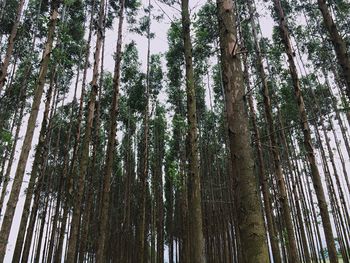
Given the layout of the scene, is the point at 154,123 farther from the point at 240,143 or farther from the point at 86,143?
the point at 240,143

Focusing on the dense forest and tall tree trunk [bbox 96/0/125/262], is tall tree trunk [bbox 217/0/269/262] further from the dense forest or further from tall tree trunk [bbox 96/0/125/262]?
tall tree trunk [bbox 96/0/125/262]

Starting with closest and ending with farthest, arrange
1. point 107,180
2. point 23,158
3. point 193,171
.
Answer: point 23,158
point 193,171
point 107,180

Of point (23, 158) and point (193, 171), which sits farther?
point (193, 171)

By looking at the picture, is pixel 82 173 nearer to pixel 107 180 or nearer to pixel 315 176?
pixel 107 180

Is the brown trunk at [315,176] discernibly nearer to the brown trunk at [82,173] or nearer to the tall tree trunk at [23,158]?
the brown trunk at [82,173]

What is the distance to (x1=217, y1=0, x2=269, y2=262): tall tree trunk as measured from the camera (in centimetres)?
196

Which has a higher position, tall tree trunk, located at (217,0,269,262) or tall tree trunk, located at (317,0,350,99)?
tall tree trunk, located at (317,0,350,99)

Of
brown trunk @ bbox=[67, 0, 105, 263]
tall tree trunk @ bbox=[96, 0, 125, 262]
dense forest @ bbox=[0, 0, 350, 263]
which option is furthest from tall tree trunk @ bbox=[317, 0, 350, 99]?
brown trunk @ bbox=[67, 0, 105, 263]

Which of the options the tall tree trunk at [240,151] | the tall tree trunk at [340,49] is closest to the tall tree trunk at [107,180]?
the tall tree trunk at [340,49]

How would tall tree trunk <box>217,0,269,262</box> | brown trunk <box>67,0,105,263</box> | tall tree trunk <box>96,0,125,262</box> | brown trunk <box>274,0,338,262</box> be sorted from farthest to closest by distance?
tall tree trunk <box>96,0,125,262</box>
brown trunk <box>67,0,105,263</box>
brown trunk <box>274,0,338,262</box>
tall tree trunk <box>217,0,269,262</box>

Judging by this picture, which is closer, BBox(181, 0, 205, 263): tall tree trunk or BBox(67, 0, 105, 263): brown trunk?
BBox(181, 0, 205, 263): tall tree trunk

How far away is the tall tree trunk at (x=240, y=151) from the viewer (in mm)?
1962

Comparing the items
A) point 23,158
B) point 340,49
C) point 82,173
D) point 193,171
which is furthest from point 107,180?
point 340,49

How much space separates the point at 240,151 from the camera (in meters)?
2.27
